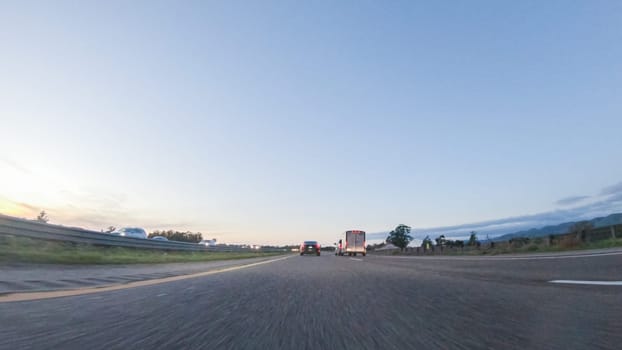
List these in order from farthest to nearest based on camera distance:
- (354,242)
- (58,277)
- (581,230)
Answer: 1. (354,242)
2. (581,230)
3. (58,277)

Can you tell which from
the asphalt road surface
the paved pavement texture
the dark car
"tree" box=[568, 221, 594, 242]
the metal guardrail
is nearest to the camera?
the asphalt road surface

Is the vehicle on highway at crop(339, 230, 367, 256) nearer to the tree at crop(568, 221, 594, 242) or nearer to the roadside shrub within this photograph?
the tree at crop(568, 221, 594, 242)

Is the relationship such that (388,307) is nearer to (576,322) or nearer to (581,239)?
(576,322)

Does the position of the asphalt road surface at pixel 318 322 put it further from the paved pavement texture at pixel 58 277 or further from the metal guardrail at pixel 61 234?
the metal guardrail at pixel 61 234

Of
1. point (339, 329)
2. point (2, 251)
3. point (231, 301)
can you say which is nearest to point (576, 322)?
point (339, 329)

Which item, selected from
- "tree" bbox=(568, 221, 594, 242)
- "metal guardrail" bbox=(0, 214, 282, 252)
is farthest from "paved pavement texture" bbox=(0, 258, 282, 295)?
"tree" bbox=(568, 221, 594, 242)

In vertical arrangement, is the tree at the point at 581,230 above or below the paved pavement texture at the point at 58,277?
above

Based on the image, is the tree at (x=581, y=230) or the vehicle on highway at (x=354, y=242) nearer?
the tree at (x=581, y=230)

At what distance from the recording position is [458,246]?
115ft

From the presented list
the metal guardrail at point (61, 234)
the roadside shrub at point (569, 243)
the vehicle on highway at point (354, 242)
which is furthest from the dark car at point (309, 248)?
the roadside shrub at point (569, 243)

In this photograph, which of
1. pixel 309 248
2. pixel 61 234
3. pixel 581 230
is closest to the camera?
pixel 61 234

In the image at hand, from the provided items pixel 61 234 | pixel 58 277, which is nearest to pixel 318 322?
Result: pixel 58 277

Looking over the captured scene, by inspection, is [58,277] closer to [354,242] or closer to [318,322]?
[318,322]

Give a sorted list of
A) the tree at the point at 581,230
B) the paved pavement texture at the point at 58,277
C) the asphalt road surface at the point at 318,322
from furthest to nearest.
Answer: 1. the tree at the point at 581,230
2. the paved pavement texture at the point at 58,277
3. the asphalt road surface at the point at 318,322
